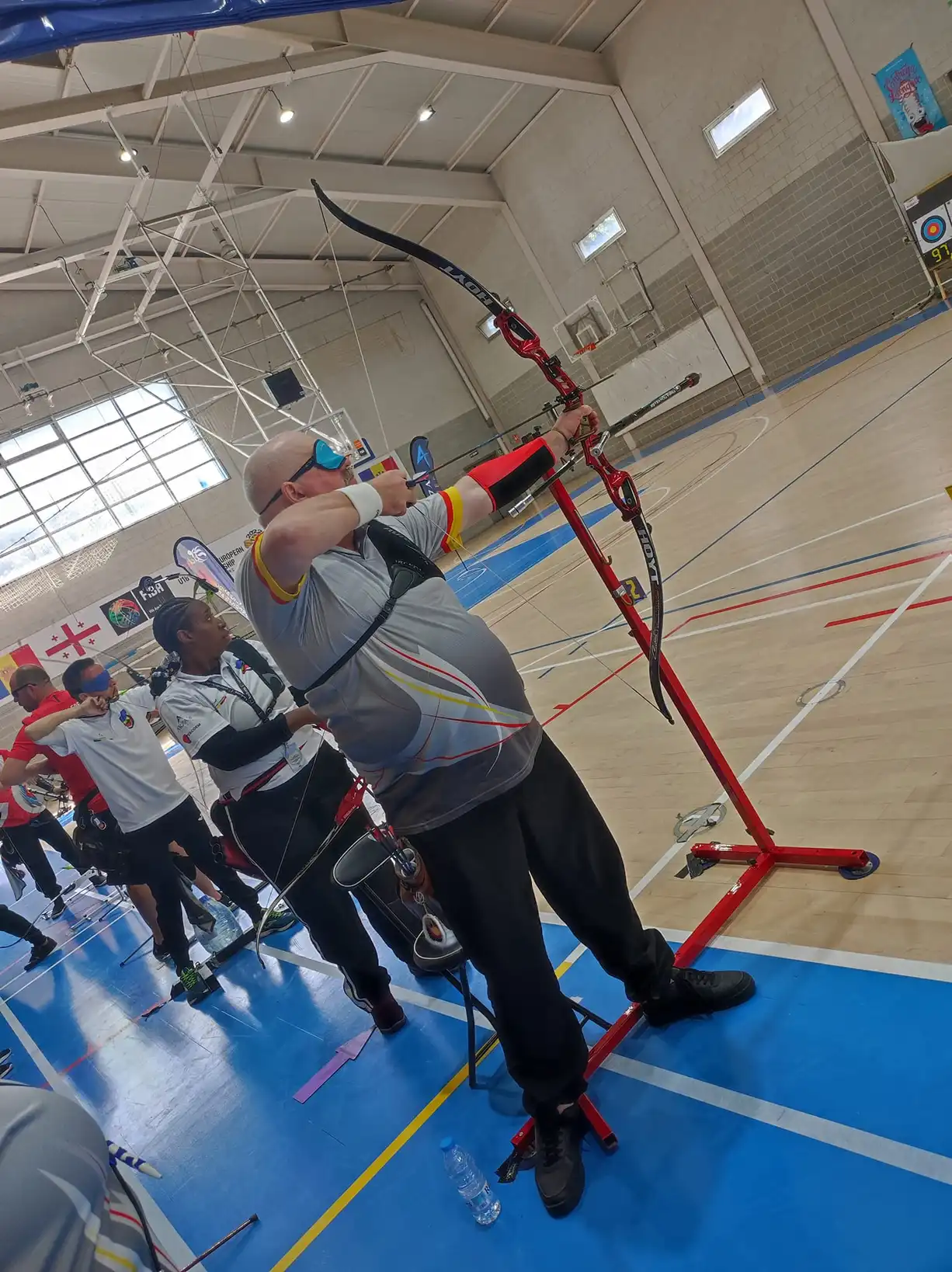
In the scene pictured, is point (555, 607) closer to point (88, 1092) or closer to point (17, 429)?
point (88, 1092)

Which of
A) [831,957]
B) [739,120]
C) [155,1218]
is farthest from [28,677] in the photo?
[739,120]

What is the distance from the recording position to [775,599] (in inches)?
201

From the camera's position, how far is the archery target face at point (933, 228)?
37.3 feet

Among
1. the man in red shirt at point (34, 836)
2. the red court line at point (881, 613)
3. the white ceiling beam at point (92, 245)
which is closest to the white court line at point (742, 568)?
the red court line at point (881, 613)

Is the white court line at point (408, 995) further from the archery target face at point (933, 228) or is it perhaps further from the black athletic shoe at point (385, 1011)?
the archery target face at point (933, 228)

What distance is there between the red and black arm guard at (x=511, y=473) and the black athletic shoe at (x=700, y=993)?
1.41 metres

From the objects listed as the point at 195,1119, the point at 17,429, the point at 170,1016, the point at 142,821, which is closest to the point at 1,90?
the point at 17,429

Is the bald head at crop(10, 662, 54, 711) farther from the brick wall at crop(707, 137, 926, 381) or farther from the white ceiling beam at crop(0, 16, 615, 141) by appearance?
the brick wall at crop(707, 137, 926, 381)

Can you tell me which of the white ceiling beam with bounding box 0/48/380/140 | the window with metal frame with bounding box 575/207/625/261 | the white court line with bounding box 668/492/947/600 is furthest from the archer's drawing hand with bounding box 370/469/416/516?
the window with metal frame with bounding box 575/207/625/261

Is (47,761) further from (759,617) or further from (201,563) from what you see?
(201,563)

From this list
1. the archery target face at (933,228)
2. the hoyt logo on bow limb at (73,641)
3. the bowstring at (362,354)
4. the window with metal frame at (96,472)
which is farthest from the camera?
the bowstring at (362,354)

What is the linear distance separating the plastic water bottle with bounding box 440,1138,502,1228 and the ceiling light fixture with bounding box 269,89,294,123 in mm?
14099

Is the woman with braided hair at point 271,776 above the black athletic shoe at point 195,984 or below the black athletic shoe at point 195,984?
above

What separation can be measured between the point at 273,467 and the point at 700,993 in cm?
179
